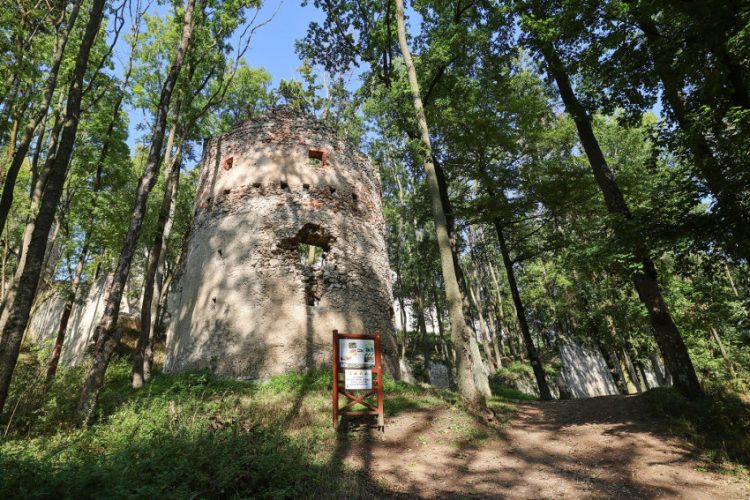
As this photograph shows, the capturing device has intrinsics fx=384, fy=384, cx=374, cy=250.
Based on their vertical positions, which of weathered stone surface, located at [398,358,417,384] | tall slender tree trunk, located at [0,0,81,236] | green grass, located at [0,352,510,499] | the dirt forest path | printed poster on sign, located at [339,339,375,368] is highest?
tall slender tree trunk, located at [0,0,81,236]

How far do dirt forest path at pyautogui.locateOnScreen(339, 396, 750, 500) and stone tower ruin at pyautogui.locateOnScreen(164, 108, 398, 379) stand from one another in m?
3.52

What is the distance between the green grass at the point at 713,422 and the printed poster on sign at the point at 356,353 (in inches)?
204

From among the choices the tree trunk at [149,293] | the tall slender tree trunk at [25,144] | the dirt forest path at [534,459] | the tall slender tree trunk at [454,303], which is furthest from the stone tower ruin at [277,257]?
the tall slender tree trunk at [25,144]

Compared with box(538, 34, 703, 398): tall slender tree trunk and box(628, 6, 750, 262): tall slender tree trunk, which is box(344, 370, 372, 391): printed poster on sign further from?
box(628, 6, 750, 262): tall slender tree trunk

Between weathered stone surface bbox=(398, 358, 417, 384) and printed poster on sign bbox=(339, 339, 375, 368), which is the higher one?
printed poster on sign bbox=(339, 339, 375, 368)

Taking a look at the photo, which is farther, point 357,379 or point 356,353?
point 356,353

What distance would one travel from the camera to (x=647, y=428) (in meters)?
6.69

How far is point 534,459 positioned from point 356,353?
337cm

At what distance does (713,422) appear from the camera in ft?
20.7

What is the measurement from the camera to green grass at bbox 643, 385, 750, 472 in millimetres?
5340

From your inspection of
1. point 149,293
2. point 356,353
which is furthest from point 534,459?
point 149,293

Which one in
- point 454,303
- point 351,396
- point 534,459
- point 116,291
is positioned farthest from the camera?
point 454,303

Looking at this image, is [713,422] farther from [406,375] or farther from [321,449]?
[406,375]

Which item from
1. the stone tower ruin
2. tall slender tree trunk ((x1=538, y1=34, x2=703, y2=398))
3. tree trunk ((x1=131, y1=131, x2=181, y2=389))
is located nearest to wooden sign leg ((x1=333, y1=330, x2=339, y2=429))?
the stone tower ruin
